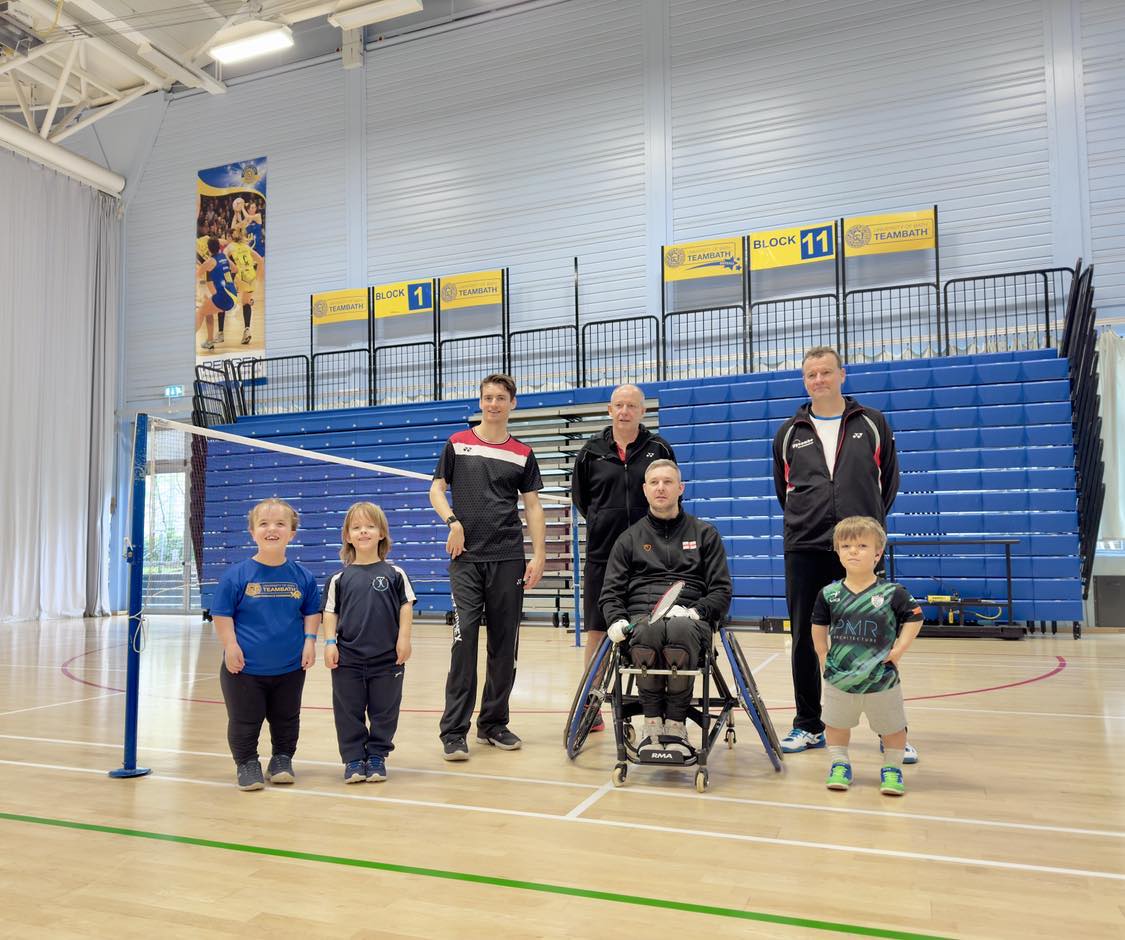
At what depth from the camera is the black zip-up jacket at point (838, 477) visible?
3.56 m

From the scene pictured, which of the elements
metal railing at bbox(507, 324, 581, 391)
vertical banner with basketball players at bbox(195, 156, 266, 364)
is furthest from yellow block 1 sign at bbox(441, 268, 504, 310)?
vertical banner with basketball players at bbox(195, 156, 266, 364)

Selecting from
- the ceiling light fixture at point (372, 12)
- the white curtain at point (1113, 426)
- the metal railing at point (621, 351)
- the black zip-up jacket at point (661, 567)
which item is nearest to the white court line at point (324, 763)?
the black zip-up jacket at point (661, 567)

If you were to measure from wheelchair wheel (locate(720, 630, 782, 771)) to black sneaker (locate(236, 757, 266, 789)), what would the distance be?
5.84 ft

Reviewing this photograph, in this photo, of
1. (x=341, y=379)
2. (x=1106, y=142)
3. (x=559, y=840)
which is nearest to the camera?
(x=559, y=840)

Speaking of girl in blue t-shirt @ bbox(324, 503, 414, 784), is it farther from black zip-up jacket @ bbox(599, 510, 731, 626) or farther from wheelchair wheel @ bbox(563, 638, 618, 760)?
black zip-up jacket @ bbox(599, 510, 731, 626)

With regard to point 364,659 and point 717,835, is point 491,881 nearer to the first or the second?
point 717,835

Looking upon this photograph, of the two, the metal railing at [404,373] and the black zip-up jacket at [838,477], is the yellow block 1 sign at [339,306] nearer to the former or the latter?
the metal railing at [404,373]

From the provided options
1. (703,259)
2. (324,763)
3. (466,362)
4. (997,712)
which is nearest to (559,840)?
(324,763)

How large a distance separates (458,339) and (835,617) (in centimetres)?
981

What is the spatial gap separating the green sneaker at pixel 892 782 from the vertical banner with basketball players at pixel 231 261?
1268 cm

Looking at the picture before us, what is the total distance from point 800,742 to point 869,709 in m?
0.69

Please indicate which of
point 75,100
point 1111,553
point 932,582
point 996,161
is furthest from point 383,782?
point 75,100

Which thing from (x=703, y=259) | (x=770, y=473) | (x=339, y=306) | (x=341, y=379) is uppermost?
(x=703, y=259)

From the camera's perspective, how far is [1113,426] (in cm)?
968
